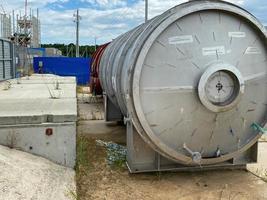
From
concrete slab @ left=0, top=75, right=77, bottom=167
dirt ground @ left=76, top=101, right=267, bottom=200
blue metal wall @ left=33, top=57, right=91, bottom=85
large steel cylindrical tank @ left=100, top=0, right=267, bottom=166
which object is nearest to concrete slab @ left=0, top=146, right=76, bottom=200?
concrete slab @ left=0, top=75, right=77, bottom=167

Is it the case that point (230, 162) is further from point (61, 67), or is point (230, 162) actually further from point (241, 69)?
point (61, 67)

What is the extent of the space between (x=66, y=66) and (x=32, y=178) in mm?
17674

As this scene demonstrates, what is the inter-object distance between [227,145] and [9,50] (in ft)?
33.1

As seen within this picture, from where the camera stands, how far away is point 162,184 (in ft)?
14.2

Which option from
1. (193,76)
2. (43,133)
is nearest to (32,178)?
(43,133)

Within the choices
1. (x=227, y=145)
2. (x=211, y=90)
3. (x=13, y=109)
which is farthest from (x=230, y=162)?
(x=13, y=109)

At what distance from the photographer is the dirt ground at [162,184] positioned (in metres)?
3.98

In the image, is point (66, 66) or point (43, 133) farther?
point (66, 66)

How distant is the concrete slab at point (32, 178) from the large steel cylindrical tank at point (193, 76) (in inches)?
40.7

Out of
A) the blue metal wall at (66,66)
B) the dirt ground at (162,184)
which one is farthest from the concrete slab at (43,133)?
the blue metal wall at (66,66)

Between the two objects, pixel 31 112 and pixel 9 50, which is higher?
pixel 9 50

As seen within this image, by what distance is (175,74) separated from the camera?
399 cm

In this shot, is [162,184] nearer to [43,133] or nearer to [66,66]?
[43,133]

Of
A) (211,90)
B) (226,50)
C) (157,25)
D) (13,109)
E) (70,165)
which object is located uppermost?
(157,25)
